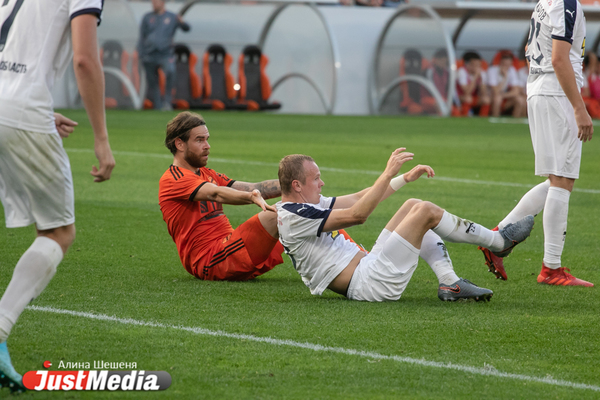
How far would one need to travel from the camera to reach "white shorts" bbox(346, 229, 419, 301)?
197 inches

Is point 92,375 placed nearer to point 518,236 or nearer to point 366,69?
point 518,236

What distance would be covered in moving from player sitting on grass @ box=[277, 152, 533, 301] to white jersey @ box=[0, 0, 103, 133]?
1.89 metres

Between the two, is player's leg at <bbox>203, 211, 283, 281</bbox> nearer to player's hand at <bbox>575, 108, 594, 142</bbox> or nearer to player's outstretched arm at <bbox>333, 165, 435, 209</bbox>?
player's outstretched arm at <bbox>333, 165, 435, 209</bbox>

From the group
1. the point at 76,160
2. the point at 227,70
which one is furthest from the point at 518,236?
the point at 227,70

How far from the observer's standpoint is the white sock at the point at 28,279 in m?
3.43

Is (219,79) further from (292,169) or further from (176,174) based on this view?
(292,169)

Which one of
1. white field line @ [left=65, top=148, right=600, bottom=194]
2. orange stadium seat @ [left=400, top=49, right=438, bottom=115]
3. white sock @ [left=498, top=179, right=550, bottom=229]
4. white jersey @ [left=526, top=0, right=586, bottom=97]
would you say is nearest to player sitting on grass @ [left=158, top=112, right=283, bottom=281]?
white sock @ [left=498, top=179, right=550, bottom=229]

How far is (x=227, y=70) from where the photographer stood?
91.1 ft

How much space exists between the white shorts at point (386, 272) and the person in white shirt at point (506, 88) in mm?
23439

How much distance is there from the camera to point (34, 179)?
3.42 metres

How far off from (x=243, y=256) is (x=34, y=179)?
2.40 meters

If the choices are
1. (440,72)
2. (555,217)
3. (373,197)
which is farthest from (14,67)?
(440,72)

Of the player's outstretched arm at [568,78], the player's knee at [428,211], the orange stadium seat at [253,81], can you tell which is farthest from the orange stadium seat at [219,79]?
the player's knee at [428,211]

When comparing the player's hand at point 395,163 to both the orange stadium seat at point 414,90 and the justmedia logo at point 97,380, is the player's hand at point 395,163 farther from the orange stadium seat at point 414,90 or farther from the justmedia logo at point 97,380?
the orange stadium seat at point 414,90
